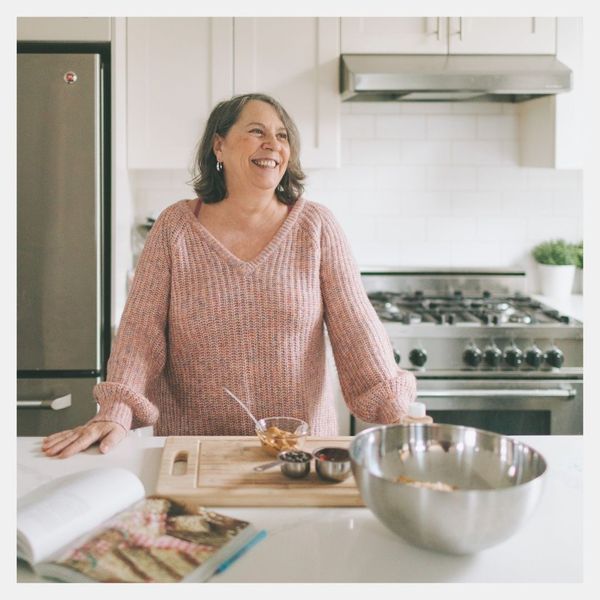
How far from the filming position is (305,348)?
193 cm

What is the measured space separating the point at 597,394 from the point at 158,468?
96 centimetres

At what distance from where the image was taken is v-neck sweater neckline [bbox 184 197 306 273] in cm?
192

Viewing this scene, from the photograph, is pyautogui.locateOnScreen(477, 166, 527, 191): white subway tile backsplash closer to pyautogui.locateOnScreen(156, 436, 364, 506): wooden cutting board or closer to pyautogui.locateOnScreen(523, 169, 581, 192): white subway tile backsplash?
pyautogui.locateOnScreen(523, 169, 581, 192): white subway tile backsplash

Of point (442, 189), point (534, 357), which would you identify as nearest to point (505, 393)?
point (534, 357)

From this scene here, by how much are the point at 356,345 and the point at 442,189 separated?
176 cm

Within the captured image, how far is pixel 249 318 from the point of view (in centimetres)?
190

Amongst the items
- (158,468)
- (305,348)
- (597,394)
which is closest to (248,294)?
(305,348)

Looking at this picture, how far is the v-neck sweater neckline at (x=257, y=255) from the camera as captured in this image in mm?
1915

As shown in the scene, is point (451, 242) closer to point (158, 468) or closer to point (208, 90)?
point (208, 90)

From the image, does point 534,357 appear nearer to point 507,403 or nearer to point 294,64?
point 507,403

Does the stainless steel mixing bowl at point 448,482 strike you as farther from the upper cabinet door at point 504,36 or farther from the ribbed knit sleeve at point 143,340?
the upper cabinet door at point 504,36

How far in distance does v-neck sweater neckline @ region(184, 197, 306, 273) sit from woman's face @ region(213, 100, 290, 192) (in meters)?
0.10

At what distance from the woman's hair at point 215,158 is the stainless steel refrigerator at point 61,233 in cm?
72

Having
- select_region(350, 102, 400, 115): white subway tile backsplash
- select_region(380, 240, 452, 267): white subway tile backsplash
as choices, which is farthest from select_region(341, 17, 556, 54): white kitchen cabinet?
select_region(380, 240, 452, 267): white subway tile backsplash
